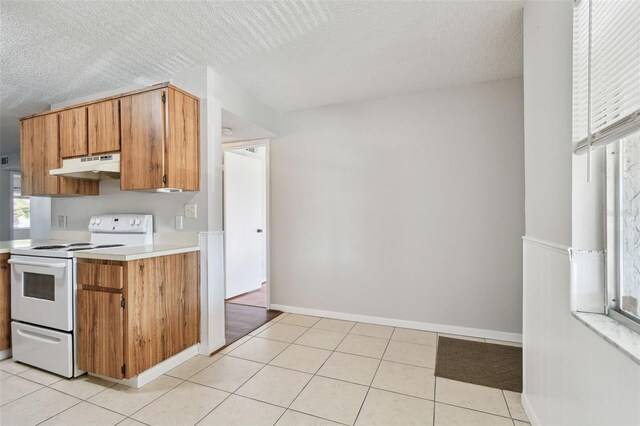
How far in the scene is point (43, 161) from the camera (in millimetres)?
2762

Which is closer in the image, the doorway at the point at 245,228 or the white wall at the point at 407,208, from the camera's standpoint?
the white wall at the point at 407,208

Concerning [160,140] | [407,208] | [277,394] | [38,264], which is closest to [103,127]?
[160,140]

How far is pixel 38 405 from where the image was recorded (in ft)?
5.73

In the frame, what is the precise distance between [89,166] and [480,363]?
344 cm

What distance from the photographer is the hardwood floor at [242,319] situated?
112 inches

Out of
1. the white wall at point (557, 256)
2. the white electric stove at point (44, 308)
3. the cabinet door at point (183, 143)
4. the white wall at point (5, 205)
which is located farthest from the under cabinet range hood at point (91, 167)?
the white wall at point (5, 205)

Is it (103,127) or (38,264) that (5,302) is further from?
(103,127)

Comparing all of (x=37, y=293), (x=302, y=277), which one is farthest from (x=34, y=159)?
(x=302, y=277)

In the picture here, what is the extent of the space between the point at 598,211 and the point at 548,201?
0.98 feet

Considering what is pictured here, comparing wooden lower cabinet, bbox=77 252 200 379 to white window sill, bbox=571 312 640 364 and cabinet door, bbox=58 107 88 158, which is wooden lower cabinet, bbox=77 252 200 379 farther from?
white window sill, bbox=571 312 640 364

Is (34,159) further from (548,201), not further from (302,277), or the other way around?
(548,201)

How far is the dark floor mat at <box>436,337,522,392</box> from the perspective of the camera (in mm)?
1997

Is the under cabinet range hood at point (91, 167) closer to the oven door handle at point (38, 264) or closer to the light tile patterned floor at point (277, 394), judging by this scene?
the oven door handle at point (38, 264)

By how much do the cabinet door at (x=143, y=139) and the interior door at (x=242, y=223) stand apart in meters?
1.68
